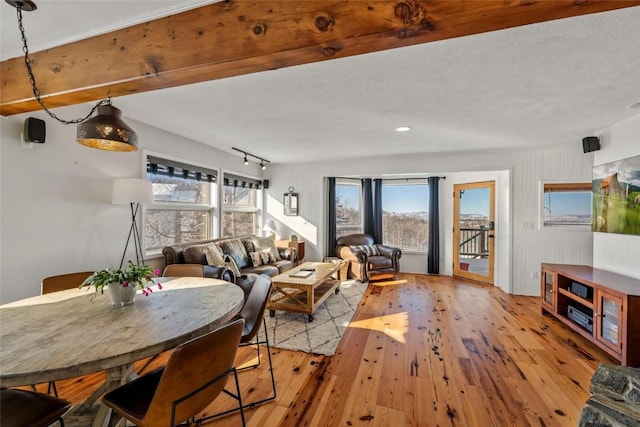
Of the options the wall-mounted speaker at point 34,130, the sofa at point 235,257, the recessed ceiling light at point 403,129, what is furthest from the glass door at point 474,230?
the wall-mounted speaker at point 34,130

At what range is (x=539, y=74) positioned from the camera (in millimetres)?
2076

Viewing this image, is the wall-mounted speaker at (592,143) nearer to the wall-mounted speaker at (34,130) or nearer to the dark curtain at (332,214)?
the dark curtain at (332,214)

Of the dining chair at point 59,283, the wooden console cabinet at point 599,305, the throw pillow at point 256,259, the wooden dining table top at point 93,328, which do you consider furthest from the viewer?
the throw pillow at point 256,259

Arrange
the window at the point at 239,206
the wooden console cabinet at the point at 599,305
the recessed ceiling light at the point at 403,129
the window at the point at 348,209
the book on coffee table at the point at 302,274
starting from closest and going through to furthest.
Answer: the wooden console cabinet at the point at 599,305
the recessed ceiling light at the point at 403,129
the book on coffee table at the point at 302,274
the window at the point at 239,206
the window at the point at 348,209

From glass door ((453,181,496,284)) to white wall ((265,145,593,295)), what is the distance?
0.50 feet

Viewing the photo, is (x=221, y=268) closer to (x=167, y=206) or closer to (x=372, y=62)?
(x=167, y=206)

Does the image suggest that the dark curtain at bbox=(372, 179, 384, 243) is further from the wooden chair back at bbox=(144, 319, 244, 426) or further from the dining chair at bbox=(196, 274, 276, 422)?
the wooden chair back at bbox=(144, 319, 244, 426)

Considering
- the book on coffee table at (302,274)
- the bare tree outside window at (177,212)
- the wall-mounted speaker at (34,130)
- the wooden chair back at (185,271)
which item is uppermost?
the wall-mounted speaker at (34,130)

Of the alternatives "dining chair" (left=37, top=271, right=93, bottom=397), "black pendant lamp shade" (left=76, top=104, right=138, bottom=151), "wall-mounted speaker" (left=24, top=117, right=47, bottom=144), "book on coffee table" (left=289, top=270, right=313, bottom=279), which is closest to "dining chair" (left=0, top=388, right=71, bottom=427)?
"dining chair" (left=37, top=271, right=93, bottom=397)

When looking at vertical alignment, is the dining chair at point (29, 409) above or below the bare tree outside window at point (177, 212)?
below

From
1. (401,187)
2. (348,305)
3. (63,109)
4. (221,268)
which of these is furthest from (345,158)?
(63,109)

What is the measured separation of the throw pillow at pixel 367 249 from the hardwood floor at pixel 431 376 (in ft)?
6.47

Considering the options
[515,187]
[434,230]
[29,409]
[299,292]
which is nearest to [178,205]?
[299,292]

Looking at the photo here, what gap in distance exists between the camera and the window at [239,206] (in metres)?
5.03
